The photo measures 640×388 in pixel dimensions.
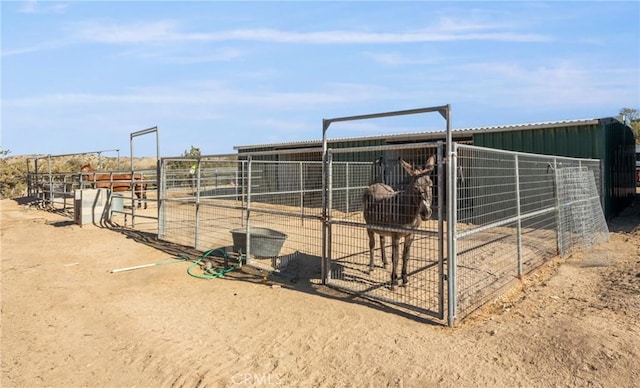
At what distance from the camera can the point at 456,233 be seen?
423 centimetres

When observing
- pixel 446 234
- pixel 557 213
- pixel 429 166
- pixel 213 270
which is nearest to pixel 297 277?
pixel 213 270

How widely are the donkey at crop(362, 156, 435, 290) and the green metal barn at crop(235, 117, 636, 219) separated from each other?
15.6 feet

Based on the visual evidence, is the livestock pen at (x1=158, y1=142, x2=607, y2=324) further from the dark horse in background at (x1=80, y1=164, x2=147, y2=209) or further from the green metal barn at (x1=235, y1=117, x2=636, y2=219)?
the dark horse in background at (x1=80, y1=164, x2=147, y2=209)

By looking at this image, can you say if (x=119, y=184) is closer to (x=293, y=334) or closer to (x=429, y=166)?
Result: (x=293, y=334)

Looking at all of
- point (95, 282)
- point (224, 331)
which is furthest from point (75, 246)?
point (224, 331)

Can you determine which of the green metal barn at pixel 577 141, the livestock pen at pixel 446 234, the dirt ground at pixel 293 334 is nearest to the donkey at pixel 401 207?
the livestock pen at pixel 446 234

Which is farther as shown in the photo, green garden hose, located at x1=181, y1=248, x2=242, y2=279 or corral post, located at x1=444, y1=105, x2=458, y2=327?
green garden hose, located at x1=181, y1=248, x2=242, y2=279

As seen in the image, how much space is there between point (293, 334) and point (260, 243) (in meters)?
2.87

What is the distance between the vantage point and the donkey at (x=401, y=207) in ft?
15.6

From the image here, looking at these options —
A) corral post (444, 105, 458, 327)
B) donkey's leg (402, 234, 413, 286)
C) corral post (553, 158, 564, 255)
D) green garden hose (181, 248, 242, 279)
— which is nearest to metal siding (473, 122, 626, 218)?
corral post (553, 158, 564, 255)

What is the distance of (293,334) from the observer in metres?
4.18

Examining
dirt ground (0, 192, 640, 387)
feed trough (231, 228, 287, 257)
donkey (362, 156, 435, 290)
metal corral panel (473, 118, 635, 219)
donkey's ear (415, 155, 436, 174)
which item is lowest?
dirt ground (0, 192, 640, 387)

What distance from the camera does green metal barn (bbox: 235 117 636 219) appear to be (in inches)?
433

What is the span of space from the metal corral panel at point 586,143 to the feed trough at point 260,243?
870 cm
